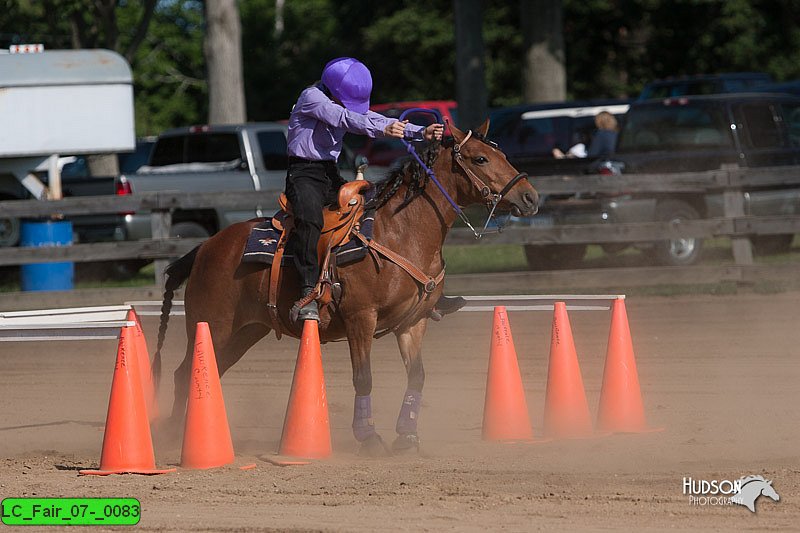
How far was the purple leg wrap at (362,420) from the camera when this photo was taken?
8.24m

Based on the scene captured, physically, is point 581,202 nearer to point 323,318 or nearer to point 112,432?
point 323,318

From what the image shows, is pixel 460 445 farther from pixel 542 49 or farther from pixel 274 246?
pixel 542 49

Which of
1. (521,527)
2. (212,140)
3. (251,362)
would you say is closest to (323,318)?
(521,527)

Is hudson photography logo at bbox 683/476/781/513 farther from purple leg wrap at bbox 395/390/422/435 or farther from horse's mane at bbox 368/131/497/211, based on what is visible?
horse's mane at bbox 368/131/497/211

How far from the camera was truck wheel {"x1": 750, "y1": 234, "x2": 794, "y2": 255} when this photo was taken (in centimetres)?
1900

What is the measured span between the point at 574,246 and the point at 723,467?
1092cm

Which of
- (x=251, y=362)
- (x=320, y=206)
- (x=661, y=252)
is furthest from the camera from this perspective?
(x=661, y=252)

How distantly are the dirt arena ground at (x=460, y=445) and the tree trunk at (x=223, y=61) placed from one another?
37.9 feet

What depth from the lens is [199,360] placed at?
7.98 meters

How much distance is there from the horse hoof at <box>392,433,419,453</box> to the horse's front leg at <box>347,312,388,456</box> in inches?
4.5

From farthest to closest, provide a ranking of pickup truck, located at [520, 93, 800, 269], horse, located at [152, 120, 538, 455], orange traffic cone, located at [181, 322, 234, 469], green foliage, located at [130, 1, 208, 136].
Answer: green foliage, located at [130, 1, 208, 136], pickup truck, located at [520, 93, 800, 269], horse, located at [152, 120, 538, 455], orange traffic cone, located at [181, 322, 234, 469]

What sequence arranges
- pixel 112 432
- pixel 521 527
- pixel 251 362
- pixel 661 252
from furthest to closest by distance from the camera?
pixel 661 252, pixel 251 362, pixel 112 432, pixel 521 527

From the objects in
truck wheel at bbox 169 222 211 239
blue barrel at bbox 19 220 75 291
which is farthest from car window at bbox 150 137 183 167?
blue barrel at bbox 19 220 75 291

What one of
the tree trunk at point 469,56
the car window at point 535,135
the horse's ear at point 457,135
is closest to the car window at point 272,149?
the car window at point 535,135
